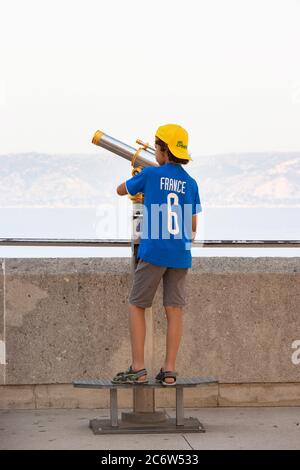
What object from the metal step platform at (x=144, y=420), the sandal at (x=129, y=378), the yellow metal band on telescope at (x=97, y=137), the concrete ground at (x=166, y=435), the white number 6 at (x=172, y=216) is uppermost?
the yellow metal band on telescope at (x=97, y=137)

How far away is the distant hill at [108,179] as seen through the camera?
298 inches

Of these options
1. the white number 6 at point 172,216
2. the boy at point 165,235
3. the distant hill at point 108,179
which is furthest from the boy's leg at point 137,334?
the distant hill at point 108,179

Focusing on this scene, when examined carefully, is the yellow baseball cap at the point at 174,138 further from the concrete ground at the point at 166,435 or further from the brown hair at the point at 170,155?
the concrete ground at the point at 166,435

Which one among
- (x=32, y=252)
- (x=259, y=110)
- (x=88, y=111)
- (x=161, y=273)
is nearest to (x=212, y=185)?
(x=32, y=252)

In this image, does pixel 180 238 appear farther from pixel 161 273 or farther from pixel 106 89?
pixel 106 89

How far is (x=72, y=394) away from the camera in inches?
256

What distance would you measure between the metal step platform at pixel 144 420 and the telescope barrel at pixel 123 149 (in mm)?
1246

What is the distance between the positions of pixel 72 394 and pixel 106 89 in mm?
11380

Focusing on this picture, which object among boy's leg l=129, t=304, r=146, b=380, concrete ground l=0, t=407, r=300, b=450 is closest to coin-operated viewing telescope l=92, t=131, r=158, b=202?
boy's leg l=129, t=304, r=146, b=380

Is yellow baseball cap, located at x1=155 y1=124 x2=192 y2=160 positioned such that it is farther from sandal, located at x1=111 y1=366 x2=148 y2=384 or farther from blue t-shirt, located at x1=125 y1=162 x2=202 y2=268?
sandal, located at x1=111 y1=366 x2=148 y2=384

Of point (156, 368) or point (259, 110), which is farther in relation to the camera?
point (259, 110)

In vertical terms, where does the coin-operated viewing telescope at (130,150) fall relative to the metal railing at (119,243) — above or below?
Result: above

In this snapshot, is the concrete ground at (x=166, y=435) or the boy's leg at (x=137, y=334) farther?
the boy's leg at (x=137, y=334)
